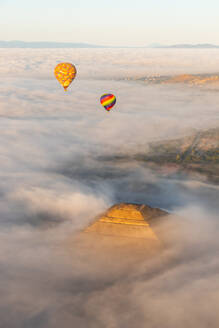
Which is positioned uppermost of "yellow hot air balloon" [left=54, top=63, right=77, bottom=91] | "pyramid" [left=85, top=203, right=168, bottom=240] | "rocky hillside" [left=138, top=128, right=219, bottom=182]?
"yellow hot air balloon" [left=54, top=63, right=77, bottom=91]

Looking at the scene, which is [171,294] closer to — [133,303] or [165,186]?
[133,303]

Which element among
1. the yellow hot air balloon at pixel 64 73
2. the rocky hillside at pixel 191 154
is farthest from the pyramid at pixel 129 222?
the yellow hot air balloon at pixel 64 73

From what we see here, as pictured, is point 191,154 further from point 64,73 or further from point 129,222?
point 129,222

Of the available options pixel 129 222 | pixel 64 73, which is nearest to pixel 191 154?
pixel 64 73

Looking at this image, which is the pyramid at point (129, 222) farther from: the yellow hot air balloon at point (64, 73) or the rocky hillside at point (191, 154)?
the yellow hot air balloon at point (64, 73)

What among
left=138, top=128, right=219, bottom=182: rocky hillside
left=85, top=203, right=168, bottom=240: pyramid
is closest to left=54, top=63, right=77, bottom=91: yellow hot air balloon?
left=138, top=128, right=219, bottom=182: rocky hillside

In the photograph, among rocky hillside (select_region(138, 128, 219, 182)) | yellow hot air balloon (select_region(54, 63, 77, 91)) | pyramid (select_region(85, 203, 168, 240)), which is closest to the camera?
pyramid (select_region(85, 203, 168, 240))

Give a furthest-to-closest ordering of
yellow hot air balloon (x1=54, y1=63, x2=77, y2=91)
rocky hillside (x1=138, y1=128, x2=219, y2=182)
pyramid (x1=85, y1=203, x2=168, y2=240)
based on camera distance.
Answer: yellow hot air balloon (x1=54, y1=63, x2=77, y2=91) → rocky hillside (x1=138, y1=128, x2=219, y2=182) → pyramid (x1=85, y1=203, x2=168, y2=240)

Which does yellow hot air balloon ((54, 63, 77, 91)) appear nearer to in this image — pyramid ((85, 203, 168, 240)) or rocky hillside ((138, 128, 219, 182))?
rocky hillside ((138, 128, 219, 182))
